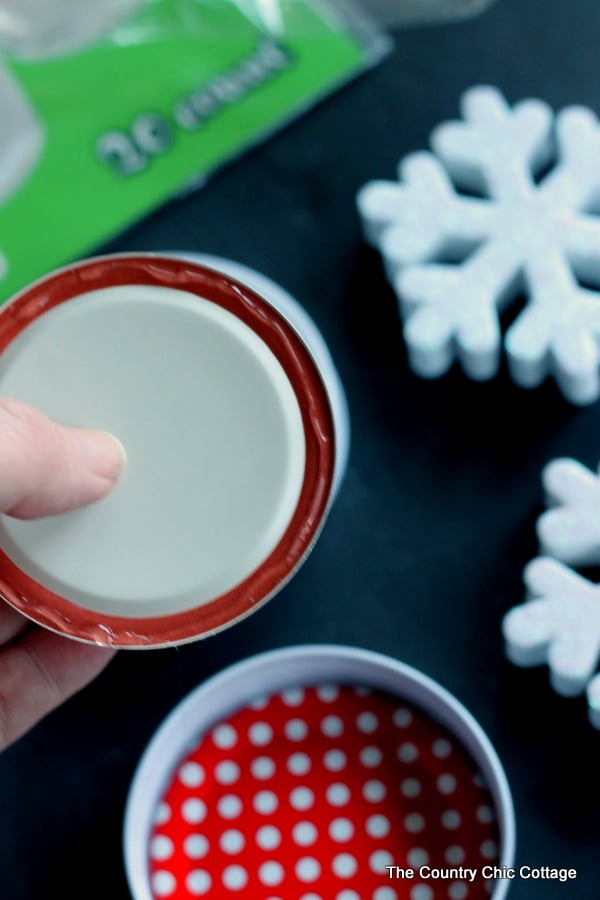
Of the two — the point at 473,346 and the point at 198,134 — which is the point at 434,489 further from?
the point at 198,134

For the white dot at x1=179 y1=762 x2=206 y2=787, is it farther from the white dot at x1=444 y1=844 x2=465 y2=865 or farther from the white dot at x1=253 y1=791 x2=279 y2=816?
the white dot at x1=444 y1=844 x2=465 y2=865

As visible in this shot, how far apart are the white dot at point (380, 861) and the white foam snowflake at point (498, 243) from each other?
0.29 metres

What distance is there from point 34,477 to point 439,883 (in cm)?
31

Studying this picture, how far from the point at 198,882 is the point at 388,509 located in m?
0.24

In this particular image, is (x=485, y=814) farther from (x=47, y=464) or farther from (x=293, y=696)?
(x=47, y=464)

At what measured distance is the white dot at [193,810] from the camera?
58 cm

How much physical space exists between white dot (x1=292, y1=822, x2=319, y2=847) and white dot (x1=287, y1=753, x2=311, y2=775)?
0.09ft

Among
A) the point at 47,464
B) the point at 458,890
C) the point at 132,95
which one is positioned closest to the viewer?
the point at 47,464

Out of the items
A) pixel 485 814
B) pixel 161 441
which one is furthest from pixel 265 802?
pixel 161 441

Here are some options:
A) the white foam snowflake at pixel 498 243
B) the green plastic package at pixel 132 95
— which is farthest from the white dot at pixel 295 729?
the green plastic package at pixel 132 95

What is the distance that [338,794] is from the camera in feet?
1.90

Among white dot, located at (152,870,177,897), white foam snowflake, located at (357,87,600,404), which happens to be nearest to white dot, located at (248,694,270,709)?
white dot, located at (152,870,177,897)

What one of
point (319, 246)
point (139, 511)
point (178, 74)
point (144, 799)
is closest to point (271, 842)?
point (144, 799)

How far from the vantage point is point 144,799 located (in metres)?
0.56
